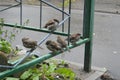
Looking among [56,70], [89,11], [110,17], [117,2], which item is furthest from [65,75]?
[117,2]

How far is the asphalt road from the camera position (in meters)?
6.39

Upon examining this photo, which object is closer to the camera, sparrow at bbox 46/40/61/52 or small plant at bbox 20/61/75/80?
sparrow at bbox 46/40/61/52

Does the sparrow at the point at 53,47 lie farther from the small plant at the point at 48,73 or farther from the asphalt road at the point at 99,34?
the asphalt road at the point at 99,34

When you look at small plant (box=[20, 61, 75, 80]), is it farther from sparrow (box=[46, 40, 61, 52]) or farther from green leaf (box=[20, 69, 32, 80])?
sparrow (box=[46, 40, 61, 52])

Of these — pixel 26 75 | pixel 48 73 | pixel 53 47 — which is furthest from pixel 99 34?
pixel 53 47

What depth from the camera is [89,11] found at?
17.2 ft

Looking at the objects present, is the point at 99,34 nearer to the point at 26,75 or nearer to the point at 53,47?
the point at 26,75

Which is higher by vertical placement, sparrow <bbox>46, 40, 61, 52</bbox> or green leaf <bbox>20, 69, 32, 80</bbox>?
sparrow <bbox>46, 40, 61, 52</bbox>

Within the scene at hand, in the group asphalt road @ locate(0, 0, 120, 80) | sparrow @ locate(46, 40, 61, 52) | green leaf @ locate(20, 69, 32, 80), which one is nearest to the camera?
sparrow @ locate(46, 40, 61, 52)

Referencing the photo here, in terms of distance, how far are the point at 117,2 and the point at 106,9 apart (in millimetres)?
1635

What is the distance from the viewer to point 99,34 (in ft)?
28.9

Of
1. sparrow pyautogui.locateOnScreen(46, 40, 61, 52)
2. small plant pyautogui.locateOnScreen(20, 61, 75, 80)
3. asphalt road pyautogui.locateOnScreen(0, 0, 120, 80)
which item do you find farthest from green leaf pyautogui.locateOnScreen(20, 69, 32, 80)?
asphalt road pyautogui.locateOnScreen(0, 0, 120, 80)

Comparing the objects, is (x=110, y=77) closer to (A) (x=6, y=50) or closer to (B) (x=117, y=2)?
(A) (x=6, y=50)

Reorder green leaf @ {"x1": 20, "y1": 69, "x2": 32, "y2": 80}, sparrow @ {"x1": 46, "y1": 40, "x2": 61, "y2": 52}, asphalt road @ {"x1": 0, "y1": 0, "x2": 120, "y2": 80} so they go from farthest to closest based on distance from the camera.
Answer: asphalt road @ {"x1": 0, "y1": 0, "x2": 120, "y2": 80}
green leaf @ {"x1": 20, "y1": 69, "x2": 32, "y2": 80}
sparrow @ {"x1": 46, "y1": 40, "x2": 61, "y2": 52}
